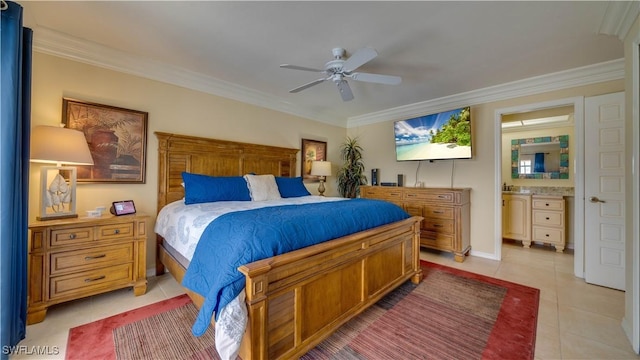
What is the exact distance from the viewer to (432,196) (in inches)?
148

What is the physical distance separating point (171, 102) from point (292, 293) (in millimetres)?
2867

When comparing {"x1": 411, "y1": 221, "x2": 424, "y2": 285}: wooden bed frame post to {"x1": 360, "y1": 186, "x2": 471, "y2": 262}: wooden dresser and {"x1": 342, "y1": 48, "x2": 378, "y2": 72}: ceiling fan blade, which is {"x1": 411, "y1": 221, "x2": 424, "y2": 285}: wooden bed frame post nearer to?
{"x1": 360, "y1": 186, "x2": 471, "y2": 262}: wooden dresser

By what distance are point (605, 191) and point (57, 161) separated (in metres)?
5.44

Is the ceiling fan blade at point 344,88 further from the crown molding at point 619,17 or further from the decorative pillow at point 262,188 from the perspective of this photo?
the crown molding at point 619,17

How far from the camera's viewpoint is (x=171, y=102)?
3.10 m

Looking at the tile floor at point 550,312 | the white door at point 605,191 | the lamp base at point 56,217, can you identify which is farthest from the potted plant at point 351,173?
the lamp base at point 56,217

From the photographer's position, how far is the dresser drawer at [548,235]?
3998 mm

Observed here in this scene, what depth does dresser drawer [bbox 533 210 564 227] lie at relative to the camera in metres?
4.01

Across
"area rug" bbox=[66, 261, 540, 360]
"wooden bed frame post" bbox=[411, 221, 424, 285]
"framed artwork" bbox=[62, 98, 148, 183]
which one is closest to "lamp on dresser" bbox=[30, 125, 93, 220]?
"framed artwork" bbox=[62, 98, 148, 183]

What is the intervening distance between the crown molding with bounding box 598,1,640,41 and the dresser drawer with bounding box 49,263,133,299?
4572mm

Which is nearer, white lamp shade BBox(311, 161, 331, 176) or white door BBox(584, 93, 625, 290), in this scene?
white door BBox(584, 93, 625, 290)

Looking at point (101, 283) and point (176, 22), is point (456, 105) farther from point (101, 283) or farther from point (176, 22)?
point (101, 283)

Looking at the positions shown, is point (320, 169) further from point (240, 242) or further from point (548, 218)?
point (548, 218)

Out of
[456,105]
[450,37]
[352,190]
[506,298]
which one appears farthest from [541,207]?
[450,37]
